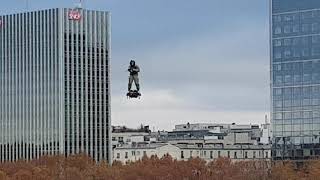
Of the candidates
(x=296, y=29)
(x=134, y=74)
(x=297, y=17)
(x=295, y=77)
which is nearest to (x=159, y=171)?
(x=295, y=77)

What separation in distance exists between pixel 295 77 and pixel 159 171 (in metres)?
26.7

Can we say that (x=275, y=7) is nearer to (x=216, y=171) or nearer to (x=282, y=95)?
(x=282, y=95)

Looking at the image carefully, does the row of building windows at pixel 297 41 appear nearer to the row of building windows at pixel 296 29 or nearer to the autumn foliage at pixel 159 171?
the row of building windows at pixel 296 29

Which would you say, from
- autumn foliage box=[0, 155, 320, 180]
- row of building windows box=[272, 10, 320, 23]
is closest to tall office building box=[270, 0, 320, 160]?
row of building windows box=[272, 10, 320, 23]

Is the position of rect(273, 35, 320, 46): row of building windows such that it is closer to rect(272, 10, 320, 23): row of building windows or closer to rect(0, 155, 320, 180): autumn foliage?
rect(272, 10, 320, 23): row of building windows

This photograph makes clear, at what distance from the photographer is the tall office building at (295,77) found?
15675 centimetres

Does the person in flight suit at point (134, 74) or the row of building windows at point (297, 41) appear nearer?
the person in flight suit at point (134, 74)

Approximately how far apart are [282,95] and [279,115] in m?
3.33

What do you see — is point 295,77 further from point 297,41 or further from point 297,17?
point 297,17

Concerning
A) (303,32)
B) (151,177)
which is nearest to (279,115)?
(303,32)

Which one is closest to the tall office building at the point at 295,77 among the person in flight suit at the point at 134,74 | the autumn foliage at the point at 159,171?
the autumn foliage at the point at 159,171

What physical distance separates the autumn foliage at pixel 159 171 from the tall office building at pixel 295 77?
240 inches

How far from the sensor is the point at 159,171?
150375 millimetres

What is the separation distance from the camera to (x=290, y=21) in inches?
6255
